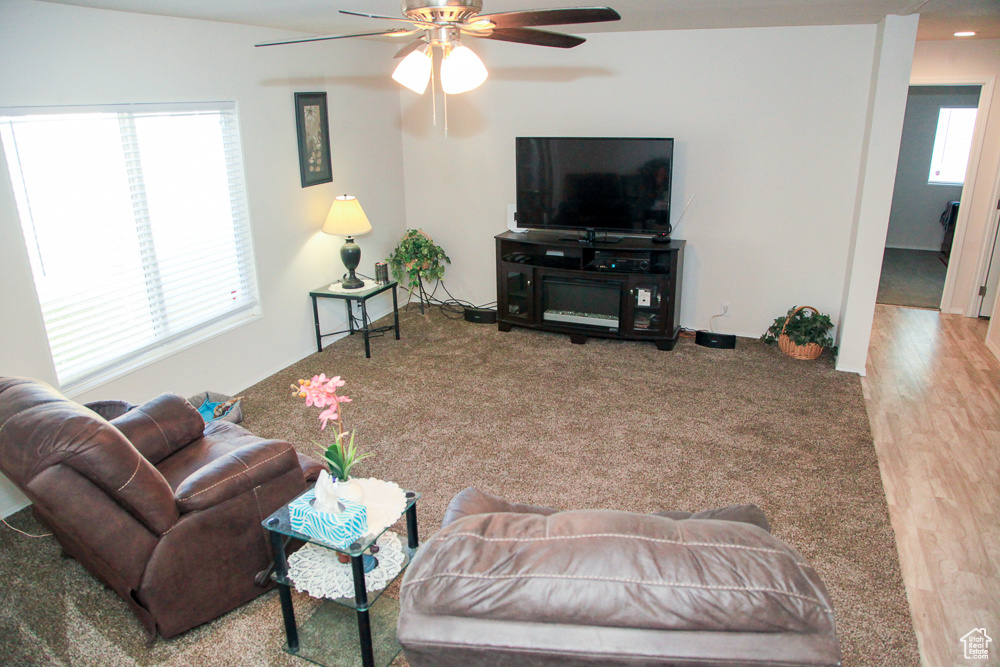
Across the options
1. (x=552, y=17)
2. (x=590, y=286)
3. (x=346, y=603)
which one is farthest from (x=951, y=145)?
(x=346, y=603)

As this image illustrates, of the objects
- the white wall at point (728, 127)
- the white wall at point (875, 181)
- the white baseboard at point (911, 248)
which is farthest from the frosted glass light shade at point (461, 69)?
the white baseboard at point (911, 248)

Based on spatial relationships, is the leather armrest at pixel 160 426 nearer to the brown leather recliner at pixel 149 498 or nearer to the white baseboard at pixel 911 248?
the brown leather recliner at pixel 149 498

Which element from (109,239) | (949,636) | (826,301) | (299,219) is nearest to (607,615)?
(949,636)

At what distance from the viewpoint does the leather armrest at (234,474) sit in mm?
2348

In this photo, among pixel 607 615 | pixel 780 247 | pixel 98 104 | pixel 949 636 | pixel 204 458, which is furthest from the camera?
pixel 780 247

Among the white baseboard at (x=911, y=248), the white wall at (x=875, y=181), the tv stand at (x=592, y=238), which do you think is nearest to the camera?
the white wall at (x=875, y=181)

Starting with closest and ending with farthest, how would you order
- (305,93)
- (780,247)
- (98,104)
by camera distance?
(98,104) < (305,93) < (780,247)

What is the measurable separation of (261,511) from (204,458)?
47 centimetres

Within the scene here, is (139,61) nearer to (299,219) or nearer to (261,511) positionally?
(299,219)

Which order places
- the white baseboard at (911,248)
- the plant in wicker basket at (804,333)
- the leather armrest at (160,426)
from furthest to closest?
the white baseboard at (911,248), the plant in wicker basket at (804,333), the leather armrest at (160,426)

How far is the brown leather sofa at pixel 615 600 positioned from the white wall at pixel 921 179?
7844mm

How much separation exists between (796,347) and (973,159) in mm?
2476

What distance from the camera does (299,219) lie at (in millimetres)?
4887

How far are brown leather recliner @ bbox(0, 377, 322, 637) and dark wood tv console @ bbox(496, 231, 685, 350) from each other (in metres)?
2.97
